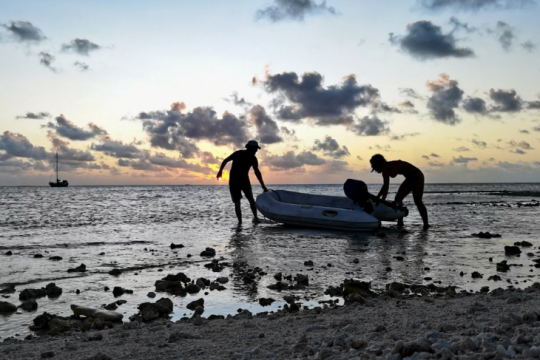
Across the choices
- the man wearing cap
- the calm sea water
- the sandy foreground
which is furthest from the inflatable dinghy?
the sandy foreground

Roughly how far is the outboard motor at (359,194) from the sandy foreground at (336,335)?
8.46 m

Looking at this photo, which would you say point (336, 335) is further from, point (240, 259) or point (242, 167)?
point (242, 167)

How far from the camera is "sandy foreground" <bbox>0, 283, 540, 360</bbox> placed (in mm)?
2758

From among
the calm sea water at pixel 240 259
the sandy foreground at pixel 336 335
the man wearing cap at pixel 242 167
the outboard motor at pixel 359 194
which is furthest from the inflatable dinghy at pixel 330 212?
the sandy foreground at pixel 336 335

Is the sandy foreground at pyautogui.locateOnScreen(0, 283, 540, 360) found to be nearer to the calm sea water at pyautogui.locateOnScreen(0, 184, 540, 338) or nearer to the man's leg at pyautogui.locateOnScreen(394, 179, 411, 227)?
the calm sea water at pyautogui.locateOnScreen(0, 184, 540, 338)

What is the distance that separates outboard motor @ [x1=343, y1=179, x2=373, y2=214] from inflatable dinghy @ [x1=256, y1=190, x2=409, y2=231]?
0.13ft

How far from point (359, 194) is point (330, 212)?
1.18 metres

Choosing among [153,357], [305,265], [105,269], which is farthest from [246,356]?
[105,269]

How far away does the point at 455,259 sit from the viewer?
7871 millimetres

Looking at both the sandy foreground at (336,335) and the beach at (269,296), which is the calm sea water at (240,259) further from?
the sandy foreground at (336,335)

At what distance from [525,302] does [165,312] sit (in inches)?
133

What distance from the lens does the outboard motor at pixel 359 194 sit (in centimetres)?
1315

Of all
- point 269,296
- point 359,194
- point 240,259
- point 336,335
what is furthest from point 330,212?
point 336,335

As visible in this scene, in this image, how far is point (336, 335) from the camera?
3387 millimetres
